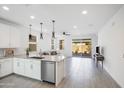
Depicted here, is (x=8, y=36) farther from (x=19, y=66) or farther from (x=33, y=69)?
(x=33, y=69)

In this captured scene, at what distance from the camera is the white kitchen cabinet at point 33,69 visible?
3.64 m

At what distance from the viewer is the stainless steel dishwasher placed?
3.37 meters

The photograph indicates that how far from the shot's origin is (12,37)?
15.3 feet

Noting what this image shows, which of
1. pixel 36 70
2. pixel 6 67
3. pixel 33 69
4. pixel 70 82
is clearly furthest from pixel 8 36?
pixel 70 82

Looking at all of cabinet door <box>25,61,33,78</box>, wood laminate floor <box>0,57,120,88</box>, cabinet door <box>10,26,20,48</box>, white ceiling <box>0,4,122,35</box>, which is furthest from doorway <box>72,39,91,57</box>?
cabinet door <box>25,61,33,78</box>

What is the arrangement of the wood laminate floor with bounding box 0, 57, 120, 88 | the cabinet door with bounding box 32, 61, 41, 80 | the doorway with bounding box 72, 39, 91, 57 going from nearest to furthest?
the wood laminate floor with bounding box 0, 57, 120, 88 < the cabinet door with bounding box 32, 61, 41, 80 < the doorway with bounding box 72, 39, 91, 57

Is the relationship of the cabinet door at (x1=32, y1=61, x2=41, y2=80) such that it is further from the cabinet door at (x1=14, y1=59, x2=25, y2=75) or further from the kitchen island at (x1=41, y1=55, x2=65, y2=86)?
the cabinet door at (x1=14, y1=59, x2=25, y2=75)

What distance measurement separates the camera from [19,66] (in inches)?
166

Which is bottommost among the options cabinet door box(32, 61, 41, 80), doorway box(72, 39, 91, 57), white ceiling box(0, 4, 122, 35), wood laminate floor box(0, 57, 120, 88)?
wood laminate floor box(0, 57, 120, 88)

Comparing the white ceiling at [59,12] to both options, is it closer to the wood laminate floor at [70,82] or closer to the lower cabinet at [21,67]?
the lower cabinet at [21,67]

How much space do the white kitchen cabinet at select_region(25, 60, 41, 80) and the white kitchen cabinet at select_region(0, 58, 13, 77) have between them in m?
0.91

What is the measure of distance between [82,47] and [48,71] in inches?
372

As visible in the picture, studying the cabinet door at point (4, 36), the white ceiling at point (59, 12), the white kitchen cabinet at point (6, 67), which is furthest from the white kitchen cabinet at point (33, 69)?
the white ceiling at point (59, 12)
